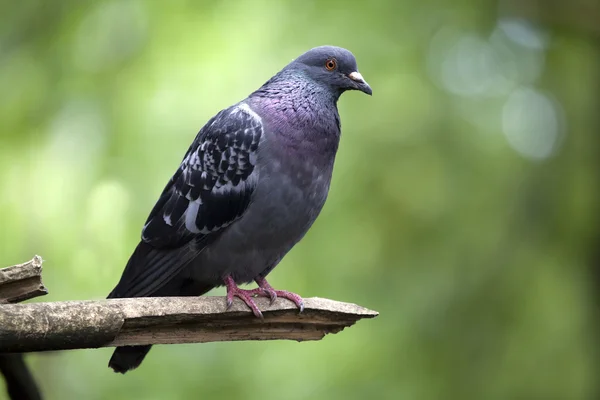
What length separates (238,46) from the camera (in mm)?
7031

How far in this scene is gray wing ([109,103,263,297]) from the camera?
14.3ft

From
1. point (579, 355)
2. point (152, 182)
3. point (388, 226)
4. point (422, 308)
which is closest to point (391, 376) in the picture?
Result: point (422, 308)

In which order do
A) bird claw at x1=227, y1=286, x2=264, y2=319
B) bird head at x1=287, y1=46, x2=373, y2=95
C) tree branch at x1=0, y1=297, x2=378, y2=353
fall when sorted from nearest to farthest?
1. tree branch at x1=0, y1=297, x2=378, y2=353
2. bird claw at x1=227, y1=286, x2=264, y2=319
3. bird head at x1=287, y1=46, x2=373, y2=95

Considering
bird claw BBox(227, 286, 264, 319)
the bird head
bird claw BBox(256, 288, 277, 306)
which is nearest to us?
bird claw BBox(227, 286, 264, 319)

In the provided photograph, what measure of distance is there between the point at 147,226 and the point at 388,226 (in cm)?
347

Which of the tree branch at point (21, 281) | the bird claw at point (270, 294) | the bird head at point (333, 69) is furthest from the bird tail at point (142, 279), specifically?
the bird head at point (333, 69)

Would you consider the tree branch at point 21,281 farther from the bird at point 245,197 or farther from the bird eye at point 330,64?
the bird eye at point 330,64

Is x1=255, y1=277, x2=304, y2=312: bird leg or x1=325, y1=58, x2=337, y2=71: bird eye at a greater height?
x1=325, y1=58, x2=337, y2=71: bird eye

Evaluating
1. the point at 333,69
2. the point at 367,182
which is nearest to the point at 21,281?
the point at 333,69

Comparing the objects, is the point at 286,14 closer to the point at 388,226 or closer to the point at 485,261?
the point at 388,226

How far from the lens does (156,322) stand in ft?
11.3

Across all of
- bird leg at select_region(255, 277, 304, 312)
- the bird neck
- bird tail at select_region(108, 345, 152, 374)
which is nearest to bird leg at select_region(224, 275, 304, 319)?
bird leg at select_region(255, 277, 304, 312)

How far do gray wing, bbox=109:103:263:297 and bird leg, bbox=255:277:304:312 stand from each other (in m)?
0.45

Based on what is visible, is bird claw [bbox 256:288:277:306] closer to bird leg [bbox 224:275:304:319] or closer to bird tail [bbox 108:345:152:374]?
bird leg [bbox 224:275:304:319]
